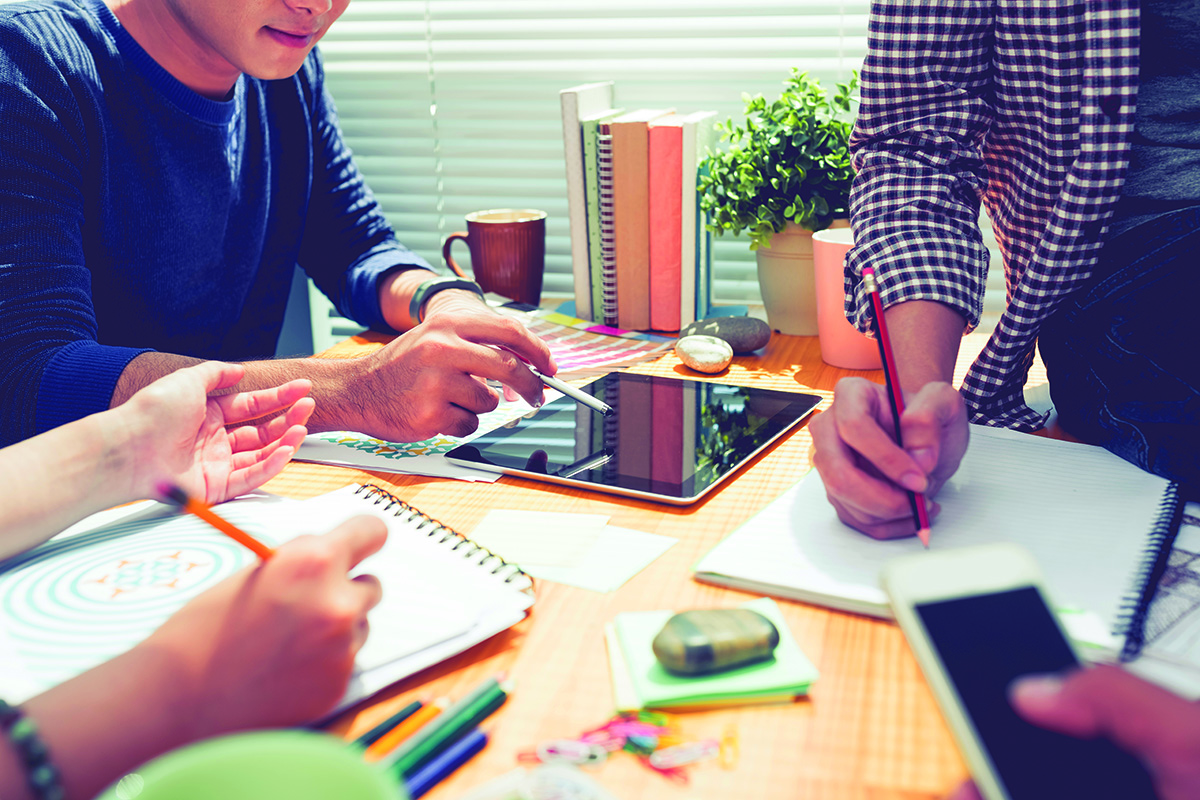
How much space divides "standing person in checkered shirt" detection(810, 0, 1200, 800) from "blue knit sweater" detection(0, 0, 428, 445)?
755 millimetres

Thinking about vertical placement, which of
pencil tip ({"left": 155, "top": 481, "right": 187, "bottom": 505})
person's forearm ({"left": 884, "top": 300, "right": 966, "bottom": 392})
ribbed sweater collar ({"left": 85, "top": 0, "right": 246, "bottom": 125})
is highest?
ribbed sweater collar ({"left": 85, "top": 0, "right": 246, "bottom": 125})

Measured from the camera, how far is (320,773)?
302mm

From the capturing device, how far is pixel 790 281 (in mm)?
1305

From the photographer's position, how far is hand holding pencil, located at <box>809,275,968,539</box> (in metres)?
0.64

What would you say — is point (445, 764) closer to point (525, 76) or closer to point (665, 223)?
point (665, 223)

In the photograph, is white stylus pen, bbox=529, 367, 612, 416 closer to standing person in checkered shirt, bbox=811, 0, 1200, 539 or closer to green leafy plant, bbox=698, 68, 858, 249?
standing person in checkered shirt, bbox=811, 0, 1200, 539

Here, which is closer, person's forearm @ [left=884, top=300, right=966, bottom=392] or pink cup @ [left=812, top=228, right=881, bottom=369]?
person's forearm @ [left=884, top=300, right=966, bottom=392]

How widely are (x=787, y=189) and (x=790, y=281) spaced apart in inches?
5.4

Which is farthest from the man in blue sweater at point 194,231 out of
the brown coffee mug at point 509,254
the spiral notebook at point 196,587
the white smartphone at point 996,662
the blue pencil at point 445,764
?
the white smartphone at point 996,662

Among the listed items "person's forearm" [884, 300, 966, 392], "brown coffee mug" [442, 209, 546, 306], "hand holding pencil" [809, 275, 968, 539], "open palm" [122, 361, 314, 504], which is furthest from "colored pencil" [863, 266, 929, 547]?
"brown coffee mug" [442, 209, 546, 306]

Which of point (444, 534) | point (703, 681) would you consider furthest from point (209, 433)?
point (703, 681)

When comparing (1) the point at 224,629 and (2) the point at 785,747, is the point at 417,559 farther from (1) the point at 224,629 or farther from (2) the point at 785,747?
(2) the point at 785,747

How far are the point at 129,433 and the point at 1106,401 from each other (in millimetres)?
852

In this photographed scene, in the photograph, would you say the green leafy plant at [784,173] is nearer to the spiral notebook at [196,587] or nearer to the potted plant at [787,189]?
the potted plant at [787,189]
